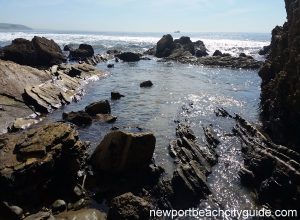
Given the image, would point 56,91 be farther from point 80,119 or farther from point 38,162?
point 38,162

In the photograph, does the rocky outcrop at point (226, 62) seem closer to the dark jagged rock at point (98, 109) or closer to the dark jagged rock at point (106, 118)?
the dark jagged rock at point (98, 109)

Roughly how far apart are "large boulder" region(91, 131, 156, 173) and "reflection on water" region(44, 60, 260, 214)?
248 centimetres

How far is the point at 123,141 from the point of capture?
2131 centimetres

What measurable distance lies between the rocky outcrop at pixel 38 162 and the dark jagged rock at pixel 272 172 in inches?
440

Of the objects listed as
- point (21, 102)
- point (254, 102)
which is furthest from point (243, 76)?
point (21, 102)

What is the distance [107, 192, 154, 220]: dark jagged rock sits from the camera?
1666cm

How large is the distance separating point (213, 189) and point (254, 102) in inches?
996

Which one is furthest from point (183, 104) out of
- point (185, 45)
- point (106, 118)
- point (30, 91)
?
point (185, 45)

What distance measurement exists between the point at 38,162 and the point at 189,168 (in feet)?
30.1

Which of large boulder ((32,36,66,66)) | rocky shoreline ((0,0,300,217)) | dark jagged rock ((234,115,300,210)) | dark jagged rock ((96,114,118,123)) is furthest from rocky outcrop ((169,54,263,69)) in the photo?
dark jagged rock ((234,115,300,210))

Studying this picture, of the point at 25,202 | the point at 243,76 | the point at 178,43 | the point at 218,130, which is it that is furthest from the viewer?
the point at 178,43

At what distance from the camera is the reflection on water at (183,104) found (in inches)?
923

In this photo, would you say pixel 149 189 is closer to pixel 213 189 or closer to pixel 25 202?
pixel 213 189

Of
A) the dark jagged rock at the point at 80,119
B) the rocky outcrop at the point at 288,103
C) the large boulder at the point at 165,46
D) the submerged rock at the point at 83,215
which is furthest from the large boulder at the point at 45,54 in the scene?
the submerged rock at the point at 83,215
